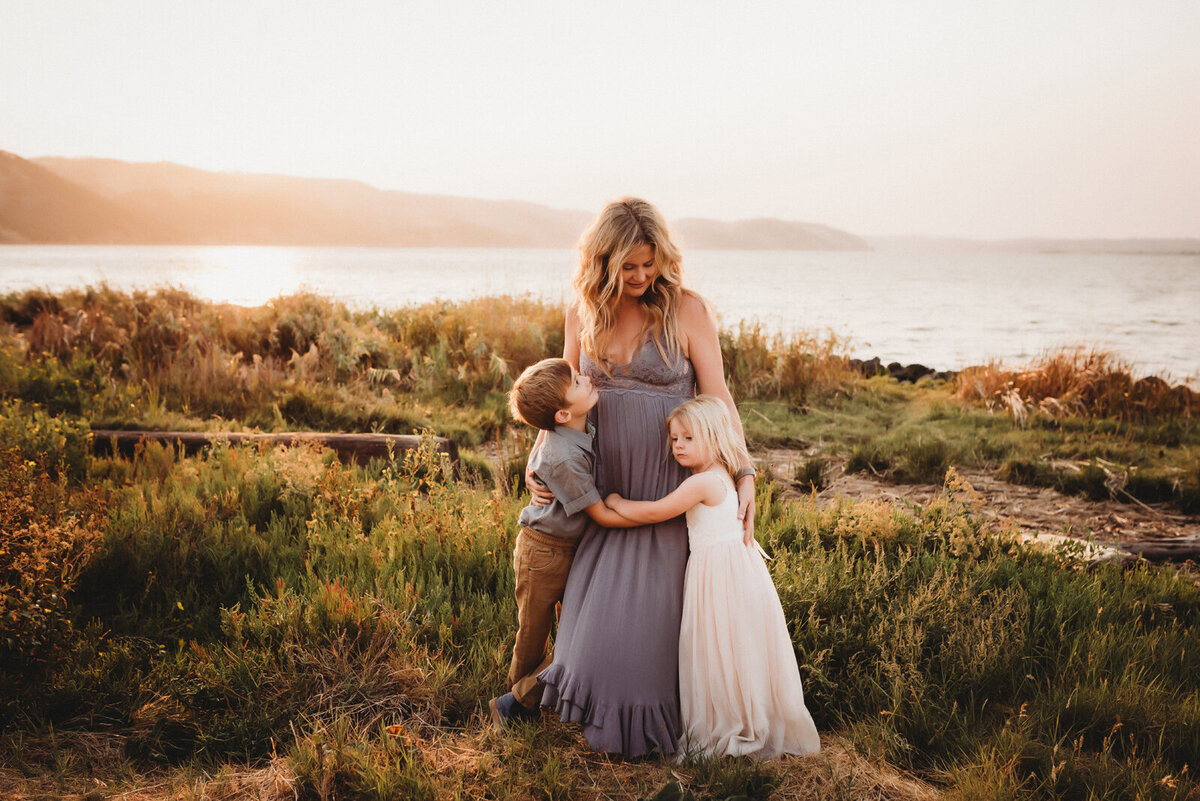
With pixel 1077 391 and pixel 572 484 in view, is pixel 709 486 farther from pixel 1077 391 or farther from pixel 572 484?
pixel 1077 391

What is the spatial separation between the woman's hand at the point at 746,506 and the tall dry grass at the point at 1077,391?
823 centimetres

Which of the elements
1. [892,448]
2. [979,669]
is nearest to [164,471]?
[979,669]

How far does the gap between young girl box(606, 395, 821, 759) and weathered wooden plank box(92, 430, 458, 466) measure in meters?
4.01

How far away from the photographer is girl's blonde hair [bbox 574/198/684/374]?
3.43 meters

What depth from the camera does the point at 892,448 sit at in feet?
27.7

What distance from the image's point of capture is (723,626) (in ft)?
10.6

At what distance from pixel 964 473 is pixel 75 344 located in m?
11.5

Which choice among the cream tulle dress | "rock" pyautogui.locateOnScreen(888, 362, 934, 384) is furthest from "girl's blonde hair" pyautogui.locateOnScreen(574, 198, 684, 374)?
"rock" pyautogui.locateOnScreen(888, 362, 934, 384)

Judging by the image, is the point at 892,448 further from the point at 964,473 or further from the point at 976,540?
the point at 976,540

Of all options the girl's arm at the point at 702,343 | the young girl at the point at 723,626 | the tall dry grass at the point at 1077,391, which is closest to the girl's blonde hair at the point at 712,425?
the young girl at the point at 723,626

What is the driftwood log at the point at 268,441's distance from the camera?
6844mm

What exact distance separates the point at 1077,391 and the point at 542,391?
10.5 meters

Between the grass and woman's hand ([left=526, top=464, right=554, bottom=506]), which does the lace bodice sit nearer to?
woman's hand ([left=526, top=464, right=554, bottom=506])

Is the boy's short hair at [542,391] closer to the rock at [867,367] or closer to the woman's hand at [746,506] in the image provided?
the woman's hand at [746,506]
